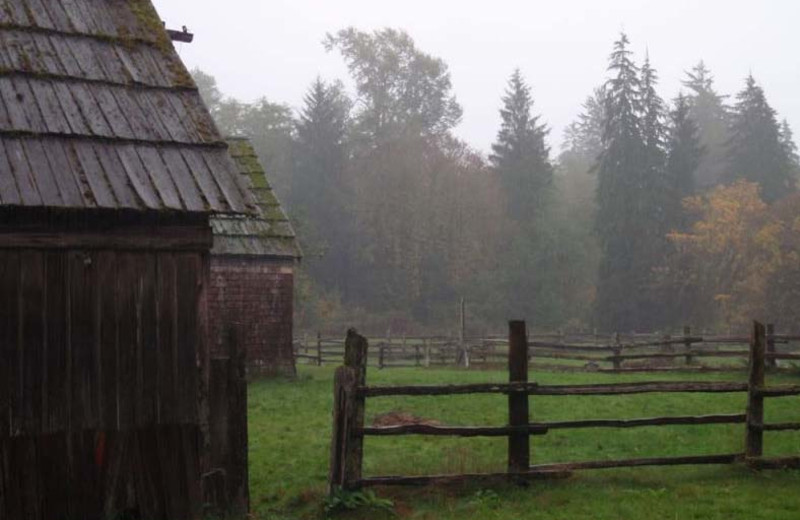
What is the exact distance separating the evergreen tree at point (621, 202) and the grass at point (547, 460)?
122ft

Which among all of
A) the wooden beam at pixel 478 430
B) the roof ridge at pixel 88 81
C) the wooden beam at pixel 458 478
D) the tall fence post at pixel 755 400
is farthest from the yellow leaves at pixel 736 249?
the roof ridge at pixel 88 81

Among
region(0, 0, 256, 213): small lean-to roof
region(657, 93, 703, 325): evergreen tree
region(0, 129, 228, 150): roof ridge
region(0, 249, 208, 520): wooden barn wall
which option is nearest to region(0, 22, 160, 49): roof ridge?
region(0, 0, 256, 213): small lean-to roof

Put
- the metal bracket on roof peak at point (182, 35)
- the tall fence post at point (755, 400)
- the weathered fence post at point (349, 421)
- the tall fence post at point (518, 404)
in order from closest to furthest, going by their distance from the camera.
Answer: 1. the weathered fence post at point (349, 421)
2. the tall fence post at point (518, 404)
3. the tall fence post at point (755, 400)
4. the metal bracket on roof peak at point (182, 35)

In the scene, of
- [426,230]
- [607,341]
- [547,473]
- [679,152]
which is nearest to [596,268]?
[679,152]

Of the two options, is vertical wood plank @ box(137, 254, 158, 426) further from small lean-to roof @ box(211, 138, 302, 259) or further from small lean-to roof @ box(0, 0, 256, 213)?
small lean-to roof @ box(211, 138, 302, 259)

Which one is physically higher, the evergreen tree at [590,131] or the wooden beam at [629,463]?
the evergreen tree at [590,131]

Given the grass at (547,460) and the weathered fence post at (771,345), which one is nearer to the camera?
the grass at (547,460)

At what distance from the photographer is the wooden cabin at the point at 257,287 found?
22578mm

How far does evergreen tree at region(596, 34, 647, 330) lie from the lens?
5434 cm

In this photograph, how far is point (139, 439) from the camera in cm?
848

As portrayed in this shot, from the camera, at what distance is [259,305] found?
2312cm

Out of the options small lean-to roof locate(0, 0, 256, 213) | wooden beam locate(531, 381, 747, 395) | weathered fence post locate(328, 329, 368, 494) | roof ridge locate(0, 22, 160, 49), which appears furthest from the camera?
wooden beam locate(531, 381, 747, 395)

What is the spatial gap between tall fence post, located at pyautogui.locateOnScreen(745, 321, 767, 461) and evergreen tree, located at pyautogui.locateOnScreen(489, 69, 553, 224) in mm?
51106

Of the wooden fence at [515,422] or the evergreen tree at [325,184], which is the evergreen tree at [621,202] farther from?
the wooden fence at [515,422]
